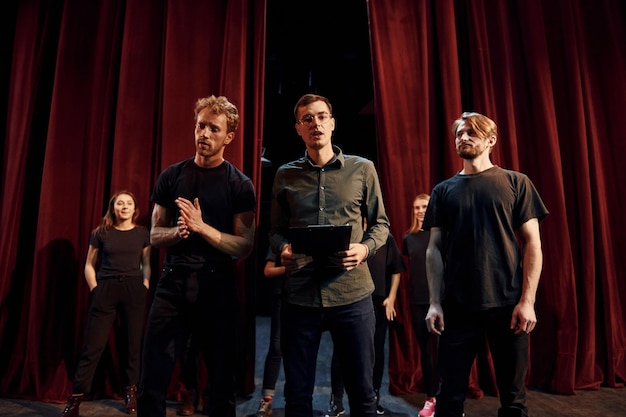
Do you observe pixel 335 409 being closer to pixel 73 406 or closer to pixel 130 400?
pixel 130 400

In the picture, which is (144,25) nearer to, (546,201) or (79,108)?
(79,108)

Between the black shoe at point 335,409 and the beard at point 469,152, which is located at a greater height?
the beard at point 469,152

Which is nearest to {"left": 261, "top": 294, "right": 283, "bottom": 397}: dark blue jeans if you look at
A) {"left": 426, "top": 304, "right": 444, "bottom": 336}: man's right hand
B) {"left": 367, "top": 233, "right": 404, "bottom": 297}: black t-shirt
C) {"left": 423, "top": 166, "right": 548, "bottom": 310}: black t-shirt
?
{"left": 367, "top": 233, "right": 404, "bottom": 297}: black t-shirt

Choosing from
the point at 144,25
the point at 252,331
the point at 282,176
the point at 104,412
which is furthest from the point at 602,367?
the point at 144,25

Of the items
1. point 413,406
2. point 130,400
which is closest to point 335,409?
point 413,406

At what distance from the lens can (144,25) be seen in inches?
127

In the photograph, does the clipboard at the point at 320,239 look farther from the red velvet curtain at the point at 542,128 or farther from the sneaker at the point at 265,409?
the red velvet curtain at the point at 542,128

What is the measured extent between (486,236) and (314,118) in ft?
2.86

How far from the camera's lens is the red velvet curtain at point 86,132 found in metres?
3.00

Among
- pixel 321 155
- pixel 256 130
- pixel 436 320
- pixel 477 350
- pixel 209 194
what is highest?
pixel 256 130

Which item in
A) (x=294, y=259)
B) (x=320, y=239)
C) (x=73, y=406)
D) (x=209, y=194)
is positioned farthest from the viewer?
(x=73, y=406)

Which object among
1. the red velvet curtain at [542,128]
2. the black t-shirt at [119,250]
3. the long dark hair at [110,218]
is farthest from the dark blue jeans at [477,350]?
the long dark hair at [110,218]

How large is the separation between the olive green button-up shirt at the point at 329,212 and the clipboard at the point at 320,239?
0.13 metres

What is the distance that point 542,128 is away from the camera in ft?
10.6
